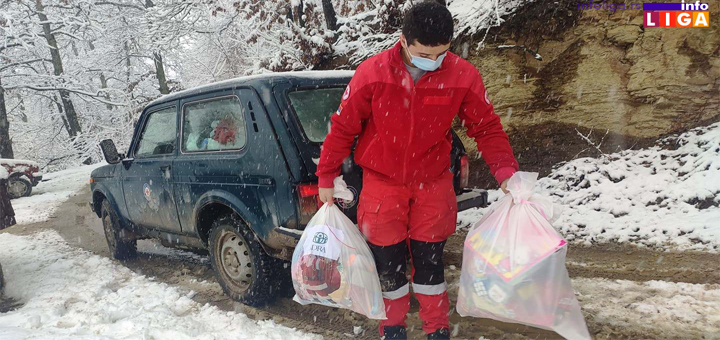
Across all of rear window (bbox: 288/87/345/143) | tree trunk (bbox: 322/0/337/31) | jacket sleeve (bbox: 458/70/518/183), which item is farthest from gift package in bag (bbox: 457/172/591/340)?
tree trunk (bbox: 322/0/337/31)

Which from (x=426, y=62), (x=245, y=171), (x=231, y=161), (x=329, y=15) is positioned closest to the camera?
(x=426, y=62)

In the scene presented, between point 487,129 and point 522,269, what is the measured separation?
791mm

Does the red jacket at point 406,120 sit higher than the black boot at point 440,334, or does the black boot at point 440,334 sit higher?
the red jacket at point 406,120

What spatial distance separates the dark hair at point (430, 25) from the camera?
217 cm

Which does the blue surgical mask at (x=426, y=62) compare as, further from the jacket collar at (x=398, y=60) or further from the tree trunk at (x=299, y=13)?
the tree trunk at (x=299, y=13)

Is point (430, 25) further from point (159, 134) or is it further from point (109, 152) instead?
point (109, 152)

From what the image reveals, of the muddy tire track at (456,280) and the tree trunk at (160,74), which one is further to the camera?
the tree trunk at (160,74)

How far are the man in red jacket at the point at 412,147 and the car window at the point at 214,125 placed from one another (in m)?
1.19

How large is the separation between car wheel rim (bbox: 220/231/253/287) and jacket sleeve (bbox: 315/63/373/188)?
127 cm

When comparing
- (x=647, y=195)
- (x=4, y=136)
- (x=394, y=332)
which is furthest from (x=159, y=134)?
(x=4, y=136)

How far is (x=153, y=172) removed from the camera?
4.32 meters

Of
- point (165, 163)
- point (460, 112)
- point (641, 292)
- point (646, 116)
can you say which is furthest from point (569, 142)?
point (165, 163)

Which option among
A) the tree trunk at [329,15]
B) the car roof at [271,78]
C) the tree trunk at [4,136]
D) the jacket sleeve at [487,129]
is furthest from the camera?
the tree trunk at [4,136]

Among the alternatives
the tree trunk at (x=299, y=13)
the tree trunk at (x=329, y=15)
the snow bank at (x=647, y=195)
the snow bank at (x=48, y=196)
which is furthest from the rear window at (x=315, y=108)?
the snow bank at (x=48, y=196)
